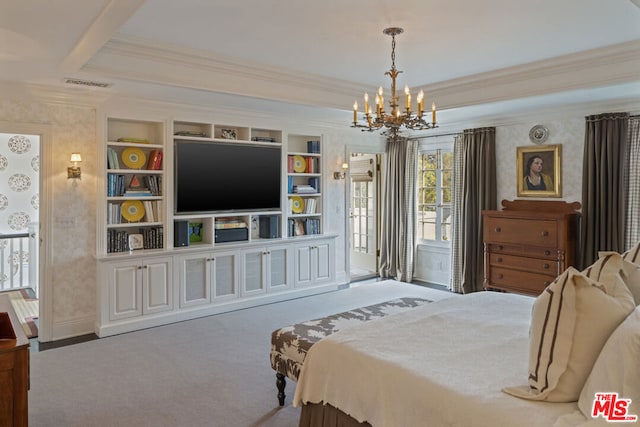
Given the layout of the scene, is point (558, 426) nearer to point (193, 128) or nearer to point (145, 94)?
point (145, 94)

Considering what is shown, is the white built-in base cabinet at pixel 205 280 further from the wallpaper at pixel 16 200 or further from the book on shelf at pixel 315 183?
the wallpaper at pixel 16 200

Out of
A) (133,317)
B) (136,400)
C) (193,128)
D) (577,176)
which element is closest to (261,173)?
(193,128)

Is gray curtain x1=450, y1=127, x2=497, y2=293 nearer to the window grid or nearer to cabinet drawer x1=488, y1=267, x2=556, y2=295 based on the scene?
cabinet drawer x1=488, y1=267, x2=556, y2=295

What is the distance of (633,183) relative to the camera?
15.8 ft

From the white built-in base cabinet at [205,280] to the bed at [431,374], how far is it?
9.63 feet

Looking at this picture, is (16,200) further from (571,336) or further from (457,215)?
(571,336)

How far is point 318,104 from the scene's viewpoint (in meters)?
5.29

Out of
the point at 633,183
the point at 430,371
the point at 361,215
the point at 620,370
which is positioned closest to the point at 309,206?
the point at 361,215

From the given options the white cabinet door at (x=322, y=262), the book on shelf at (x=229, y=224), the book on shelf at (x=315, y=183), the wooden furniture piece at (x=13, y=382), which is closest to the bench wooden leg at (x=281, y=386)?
the wooden furniture piece at (x=13, y=382)

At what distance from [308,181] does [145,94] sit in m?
2.71

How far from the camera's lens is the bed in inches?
66.1

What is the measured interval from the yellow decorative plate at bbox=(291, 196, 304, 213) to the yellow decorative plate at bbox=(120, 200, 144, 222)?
6.88ft

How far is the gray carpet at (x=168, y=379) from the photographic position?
2.95 metres

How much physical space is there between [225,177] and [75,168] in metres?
1.65
